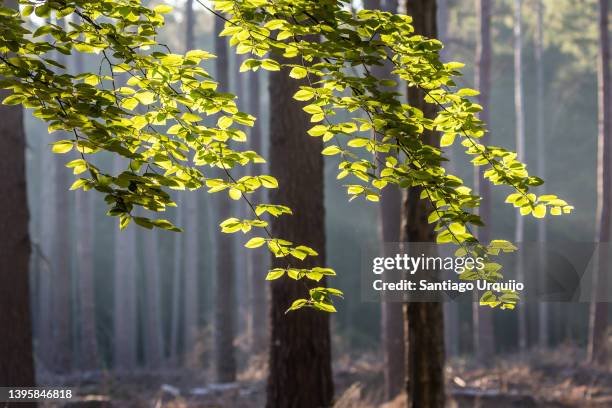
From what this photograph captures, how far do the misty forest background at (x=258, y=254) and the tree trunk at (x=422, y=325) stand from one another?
12961mm

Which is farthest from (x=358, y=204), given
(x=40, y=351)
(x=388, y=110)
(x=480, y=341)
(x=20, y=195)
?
(x=388, y=110)

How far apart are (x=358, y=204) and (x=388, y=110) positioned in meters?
30.5

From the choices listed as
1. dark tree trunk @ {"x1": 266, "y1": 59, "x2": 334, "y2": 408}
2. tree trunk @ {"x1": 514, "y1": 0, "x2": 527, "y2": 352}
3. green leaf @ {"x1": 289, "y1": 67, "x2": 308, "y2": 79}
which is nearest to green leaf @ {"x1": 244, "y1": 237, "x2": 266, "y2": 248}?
green leaf @ {"x1": 289, "y1": 67, "x2": 308, "y2": 79}

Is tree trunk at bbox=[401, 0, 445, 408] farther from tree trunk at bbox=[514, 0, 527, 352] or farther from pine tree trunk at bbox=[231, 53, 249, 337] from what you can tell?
pine tree trunk at bbox=[231, 53, 249, 337]

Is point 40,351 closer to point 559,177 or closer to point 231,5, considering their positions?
point 559,177

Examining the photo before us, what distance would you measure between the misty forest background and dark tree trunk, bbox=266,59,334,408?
1189 centimetres

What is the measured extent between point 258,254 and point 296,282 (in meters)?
12.1

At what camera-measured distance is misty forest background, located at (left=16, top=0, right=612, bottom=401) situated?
875 inches

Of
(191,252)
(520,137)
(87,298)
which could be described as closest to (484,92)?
(520,137)

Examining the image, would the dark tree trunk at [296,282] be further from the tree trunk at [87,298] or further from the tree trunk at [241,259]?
the tree trunk at [241,259]

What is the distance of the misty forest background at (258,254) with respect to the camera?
72.9 ft

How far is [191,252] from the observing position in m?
25.2

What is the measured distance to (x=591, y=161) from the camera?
3394 cm

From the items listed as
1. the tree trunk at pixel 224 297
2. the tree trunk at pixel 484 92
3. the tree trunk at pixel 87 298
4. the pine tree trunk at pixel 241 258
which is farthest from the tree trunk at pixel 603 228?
the pine tree trunk at pixel 241 258
